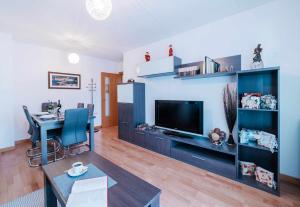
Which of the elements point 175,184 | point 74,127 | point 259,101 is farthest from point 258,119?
point 74,127

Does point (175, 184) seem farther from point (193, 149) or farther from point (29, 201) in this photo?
point (29, 201)

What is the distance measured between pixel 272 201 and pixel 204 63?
201 centimetres

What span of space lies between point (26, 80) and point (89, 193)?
3.91 metres

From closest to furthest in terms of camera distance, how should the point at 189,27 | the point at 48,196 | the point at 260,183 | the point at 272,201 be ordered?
the point at 48,196 < the point at 272,201 < the point at 260,183 < the point at 189,27

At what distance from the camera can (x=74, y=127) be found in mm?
2490

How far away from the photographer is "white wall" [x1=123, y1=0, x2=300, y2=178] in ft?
6.13

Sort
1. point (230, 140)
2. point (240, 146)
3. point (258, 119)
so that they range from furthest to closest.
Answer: point (230, 140) → point (240, 146) → point (258, 119)

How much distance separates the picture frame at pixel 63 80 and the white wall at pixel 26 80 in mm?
96

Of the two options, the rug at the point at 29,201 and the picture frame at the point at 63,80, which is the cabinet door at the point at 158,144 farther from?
the picture frame at the point at 63,80

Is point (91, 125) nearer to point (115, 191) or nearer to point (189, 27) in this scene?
point (115, 191)

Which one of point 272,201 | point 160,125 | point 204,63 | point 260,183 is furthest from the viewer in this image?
point 160,125

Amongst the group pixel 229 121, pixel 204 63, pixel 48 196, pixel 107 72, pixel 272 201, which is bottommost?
pixel 272 201

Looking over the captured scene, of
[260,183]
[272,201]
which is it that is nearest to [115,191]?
[272,201]

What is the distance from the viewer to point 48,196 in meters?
1.32
